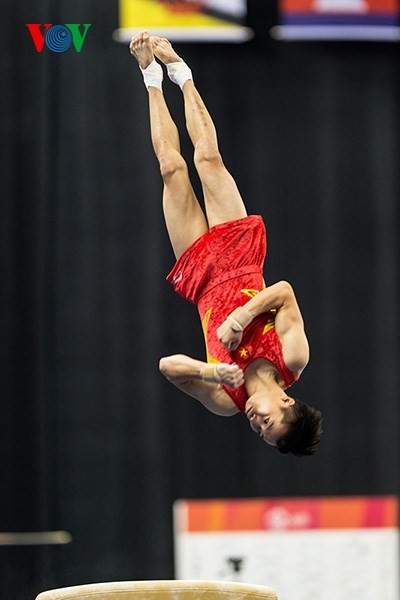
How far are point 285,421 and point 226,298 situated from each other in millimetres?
591

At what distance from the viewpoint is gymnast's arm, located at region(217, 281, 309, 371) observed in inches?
150

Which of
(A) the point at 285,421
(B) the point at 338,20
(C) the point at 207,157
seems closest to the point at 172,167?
(C) the point at 207,157

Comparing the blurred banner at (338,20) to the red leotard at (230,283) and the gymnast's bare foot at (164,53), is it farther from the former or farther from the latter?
the red leotard at (230,283)

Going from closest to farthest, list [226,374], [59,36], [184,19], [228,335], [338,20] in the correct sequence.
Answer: [226,374], [228,335], [59,36], [184,19], [338,20]

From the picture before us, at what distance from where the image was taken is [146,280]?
276 inches

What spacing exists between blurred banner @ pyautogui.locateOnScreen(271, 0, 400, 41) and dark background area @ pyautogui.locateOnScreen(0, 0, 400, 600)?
115 millimetres

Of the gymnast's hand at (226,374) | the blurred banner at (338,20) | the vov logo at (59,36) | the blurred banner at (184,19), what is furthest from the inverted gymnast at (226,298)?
the blurred banner at (338,20)

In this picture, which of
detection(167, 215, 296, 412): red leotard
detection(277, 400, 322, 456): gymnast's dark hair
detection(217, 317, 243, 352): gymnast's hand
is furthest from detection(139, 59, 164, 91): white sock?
detection(277, 400, 322, 456): gymnast's dark hair

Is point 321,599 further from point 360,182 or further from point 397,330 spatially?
point 360,182

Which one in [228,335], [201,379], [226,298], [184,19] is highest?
[184,19]

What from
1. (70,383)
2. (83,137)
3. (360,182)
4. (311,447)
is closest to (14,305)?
Answer: (70,383)

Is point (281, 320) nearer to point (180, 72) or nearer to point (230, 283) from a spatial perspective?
point (230, 283)

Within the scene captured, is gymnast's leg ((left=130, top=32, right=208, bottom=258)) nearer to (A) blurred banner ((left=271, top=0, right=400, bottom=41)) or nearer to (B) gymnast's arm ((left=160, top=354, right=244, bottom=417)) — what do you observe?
(B) gymnast's arm ((left=160, top=354, right=244, bottom=417))

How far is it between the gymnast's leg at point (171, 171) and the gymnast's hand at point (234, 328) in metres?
0.64
